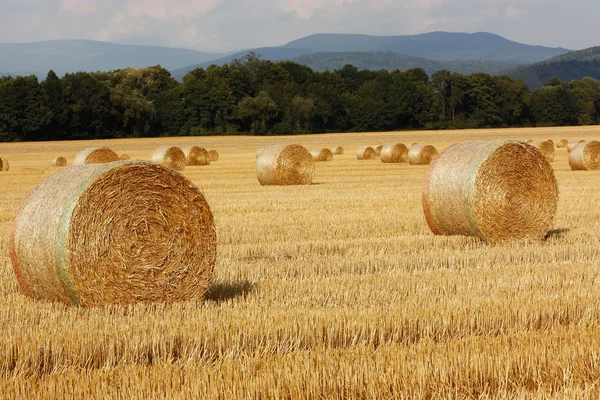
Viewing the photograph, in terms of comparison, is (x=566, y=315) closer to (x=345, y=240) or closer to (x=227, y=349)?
(x=227, y=349)

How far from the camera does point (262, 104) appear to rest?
71875mm

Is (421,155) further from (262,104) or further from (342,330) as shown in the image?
(262,104)

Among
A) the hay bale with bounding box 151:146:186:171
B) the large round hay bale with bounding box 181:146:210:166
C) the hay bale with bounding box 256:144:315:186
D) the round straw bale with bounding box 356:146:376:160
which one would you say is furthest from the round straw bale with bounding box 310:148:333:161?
the hay bale with bounding box 256:144:315:186

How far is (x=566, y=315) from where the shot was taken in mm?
6359

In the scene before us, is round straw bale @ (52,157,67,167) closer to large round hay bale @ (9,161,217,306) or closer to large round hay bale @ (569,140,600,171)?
large round hay bale @ (569,140,600,171)

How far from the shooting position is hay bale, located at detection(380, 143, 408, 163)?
31859 mm

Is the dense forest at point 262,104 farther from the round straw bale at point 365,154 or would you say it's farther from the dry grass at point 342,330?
the dry grass at point 342,330

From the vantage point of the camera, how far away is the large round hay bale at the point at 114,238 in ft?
22.1

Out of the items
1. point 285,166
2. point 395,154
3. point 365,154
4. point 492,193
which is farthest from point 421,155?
point 492,193

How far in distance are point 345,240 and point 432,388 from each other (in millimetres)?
6115

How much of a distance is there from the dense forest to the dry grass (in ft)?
182

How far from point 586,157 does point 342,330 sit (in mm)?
21339

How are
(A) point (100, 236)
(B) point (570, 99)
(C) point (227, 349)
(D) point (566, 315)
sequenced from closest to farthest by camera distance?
(C) point (227, 349)
(D) point (566, 315)
(A) point (100, 236)
(B) point (570, 99)

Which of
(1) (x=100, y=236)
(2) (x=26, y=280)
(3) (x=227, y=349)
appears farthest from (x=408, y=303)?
(2) (x=26, y=280)
